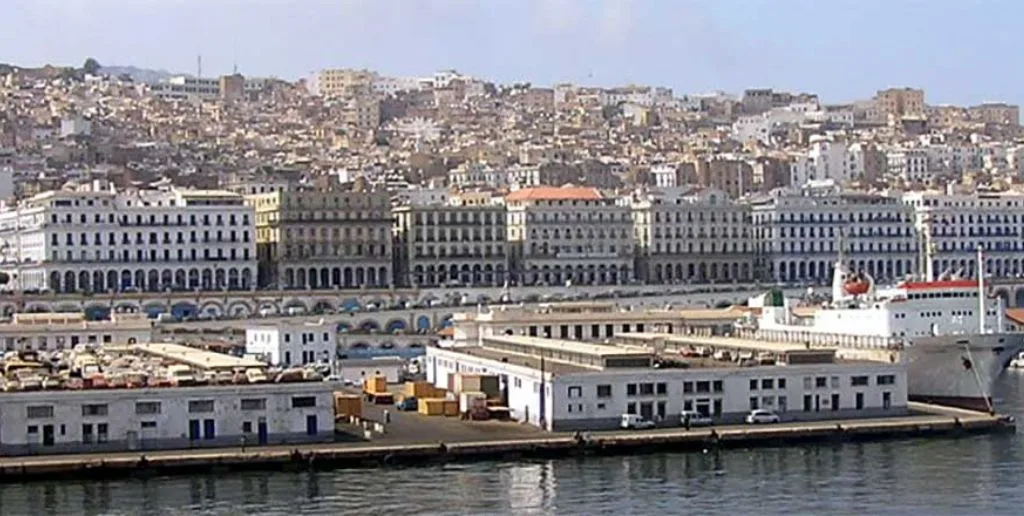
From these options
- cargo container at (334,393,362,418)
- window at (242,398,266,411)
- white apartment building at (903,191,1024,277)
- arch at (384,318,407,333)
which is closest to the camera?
window at (242,398,266,411)

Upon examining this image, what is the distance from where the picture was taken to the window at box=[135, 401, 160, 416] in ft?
136

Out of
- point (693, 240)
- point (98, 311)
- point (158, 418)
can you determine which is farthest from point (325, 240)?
point (158, 418)

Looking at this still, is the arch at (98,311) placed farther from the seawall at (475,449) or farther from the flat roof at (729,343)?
the seawall at (475,449)

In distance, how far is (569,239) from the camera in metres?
97.8

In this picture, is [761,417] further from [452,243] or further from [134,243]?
[452,243]

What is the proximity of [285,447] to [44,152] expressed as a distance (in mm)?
117426

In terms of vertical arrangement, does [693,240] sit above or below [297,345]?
above

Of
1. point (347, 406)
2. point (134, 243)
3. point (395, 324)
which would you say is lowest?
point (347, 406)

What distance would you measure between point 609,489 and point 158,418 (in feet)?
31.6

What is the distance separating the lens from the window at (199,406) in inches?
1638

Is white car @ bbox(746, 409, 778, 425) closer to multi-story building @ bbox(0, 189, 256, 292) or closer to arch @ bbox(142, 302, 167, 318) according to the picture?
arch @ bbox(142, 302, 167, 318)

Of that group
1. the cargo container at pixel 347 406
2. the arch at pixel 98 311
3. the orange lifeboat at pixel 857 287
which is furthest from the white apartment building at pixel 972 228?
the cargo container at pixel 347 406

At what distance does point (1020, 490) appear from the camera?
3734cm

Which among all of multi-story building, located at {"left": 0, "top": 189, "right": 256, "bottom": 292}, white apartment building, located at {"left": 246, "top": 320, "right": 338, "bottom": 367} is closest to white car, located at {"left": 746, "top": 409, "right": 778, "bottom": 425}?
white apartment building, located at {"left": 246, "top": 320, "right": 338, "bottom": 367}
